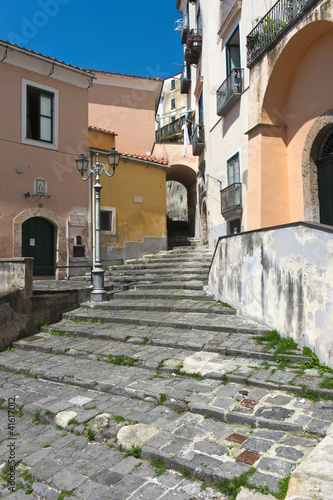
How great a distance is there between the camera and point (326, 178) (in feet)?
29.5

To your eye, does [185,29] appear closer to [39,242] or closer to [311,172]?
[311,172]

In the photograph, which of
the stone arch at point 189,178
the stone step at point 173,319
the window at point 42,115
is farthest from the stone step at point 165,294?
the stone arch at point 189,178

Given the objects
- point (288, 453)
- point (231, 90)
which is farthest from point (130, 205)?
point (288, 453)

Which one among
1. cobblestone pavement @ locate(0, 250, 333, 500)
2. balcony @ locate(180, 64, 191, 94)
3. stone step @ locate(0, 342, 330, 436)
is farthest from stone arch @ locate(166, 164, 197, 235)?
stone step @ locate(0, 342, 330, 436)

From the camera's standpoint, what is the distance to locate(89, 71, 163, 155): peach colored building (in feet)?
61.1

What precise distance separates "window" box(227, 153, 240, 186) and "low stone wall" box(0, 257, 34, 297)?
7.80m

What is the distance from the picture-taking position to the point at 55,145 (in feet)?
42.3

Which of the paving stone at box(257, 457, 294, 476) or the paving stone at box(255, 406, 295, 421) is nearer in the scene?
the paving stone at box(257, 457, 294, 476)

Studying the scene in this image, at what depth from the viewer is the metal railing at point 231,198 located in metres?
12.1

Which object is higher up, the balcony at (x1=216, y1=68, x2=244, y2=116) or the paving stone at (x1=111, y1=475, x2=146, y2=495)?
the balcony at (x1=216, y1=68, x2=244, y2=116)

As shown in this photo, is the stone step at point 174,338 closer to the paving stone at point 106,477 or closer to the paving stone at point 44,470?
the paving stone at point 106,477

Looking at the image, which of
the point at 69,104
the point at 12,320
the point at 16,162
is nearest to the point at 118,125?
the point at 69,104

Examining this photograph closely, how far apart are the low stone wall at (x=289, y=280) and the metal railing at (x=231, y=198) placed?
531cm

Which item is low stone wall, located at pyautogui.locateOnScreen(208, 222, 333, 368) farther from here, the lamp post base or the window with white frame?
the window with white frame
